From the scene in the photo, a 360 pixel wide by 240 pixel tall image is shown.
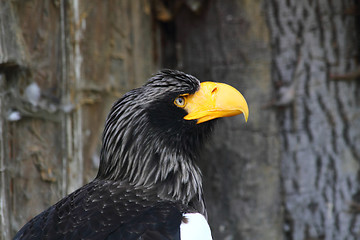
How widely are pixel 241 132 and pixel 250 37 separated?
85cm

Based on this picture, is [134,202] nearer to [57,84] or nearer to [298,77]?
[57,84]

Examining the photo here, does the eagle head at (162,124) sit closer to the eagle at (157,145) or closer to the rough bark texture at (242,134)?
the eagle at (157,145)

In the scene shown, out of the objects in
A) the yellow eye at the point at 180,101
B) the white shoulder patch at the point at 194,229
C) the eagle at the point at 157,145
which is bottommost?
the white shoulder patch at the point at 194,229

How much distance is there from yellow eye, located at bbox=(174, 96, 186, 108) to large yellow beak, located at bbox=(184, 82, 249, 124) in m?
0.02

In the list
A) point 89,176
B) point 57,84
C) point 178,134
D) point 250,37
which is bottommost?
point 89,176

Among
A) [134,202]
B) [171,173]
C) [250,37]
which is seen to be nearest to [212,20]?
[250,37]

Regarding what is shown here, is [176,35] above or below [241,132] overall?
above

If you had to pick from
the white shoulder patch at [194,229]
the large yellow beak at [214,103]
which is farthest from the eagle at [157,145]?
the white shoulder patch at [194,229]

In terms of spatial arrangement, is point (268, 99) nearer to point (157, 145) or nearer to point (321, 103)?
point (321, 103)

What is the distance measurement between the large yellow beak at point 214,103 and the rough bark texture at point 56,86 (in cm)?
130

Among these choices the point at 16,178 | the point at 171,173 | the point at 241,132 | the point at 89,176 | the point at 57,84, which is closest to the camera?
the point at 171,173

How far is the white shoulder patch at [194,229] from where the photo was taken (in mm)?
2859

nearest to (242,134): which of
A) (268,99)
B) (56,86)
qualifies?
(268,99)

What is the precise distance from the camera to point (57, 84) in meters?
4.42
